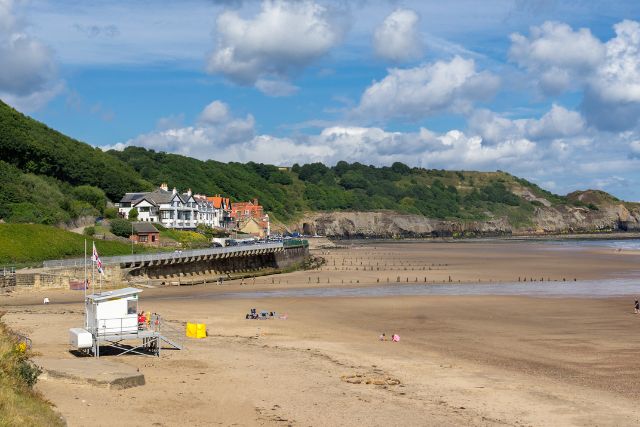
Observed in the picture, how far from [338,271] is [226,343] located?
4812 cm

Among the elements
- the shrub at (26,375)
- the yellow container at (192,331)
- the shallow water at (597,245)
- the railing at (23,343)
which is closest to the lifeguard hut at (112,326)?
the railing at (23,343)

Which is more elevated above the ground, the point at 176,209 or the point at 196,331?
the point at 176,209

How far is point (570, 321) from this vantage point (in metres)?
38.6

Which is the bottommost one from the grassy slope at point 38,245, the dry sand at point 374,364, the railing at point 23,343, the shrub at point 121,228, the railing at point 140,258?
the dry sand at point 374,364

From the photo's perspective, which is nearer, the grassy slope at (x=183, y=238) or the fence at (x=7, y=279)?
the fence at (x=7, y=279)

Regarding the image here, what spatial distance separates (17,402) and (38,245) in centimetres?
5531

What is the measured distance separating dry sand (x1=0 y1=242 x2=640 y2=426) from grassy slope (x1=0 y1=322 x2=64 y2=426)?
1.25 metres

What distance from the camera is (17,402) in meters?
15.2

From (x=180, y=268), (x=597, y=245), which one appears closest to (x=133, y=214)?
(x=180, y=268)

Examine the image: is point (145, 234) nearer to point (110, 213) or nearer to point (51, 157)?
point (110, 213)

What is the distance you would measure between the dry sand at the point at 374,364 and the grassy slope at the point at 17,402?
4.09ft

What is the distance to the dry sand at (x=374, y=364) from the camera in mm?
19469

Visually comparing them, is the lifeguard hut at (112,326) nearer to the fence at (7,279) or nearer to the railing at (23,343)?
the railing at (23,343)

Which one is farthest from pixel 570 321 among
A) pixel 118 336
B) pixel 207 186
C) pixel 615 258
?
pixel 207 186
